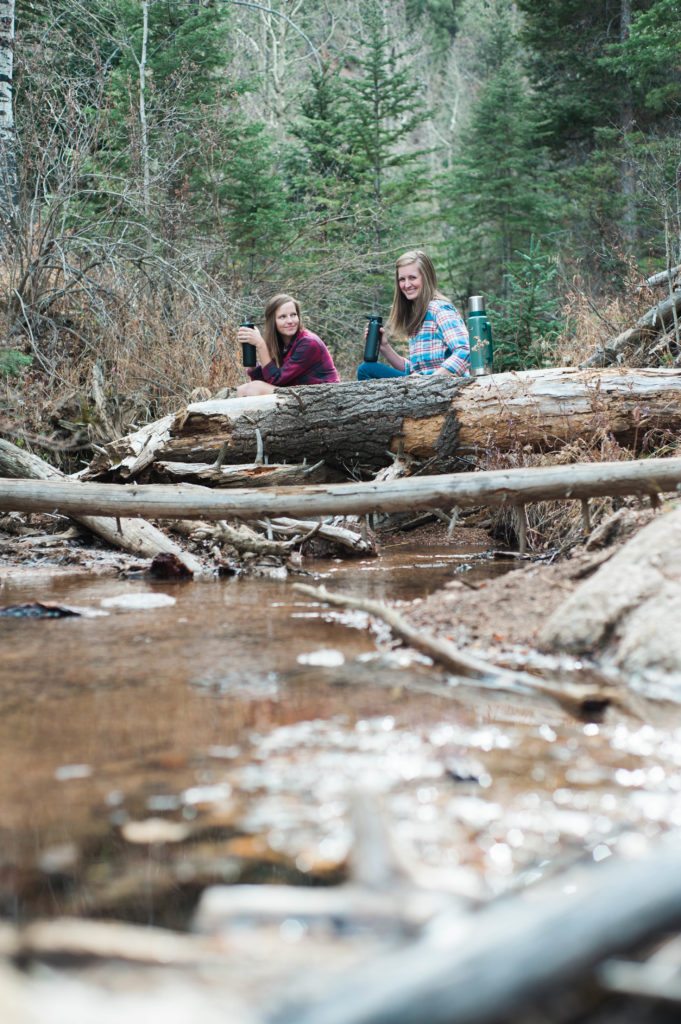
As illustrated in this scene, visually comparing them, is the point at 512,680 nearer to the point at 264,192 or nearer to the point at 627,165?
the point at 264,192

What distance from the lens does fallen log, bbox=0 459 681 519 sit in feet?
15.6

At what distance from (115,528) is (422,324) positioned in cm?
335

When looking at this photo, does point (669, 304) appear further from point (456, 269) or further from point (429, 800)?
point (456, 269)

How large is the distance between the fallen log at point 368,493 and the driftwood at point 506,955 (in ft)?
12.1

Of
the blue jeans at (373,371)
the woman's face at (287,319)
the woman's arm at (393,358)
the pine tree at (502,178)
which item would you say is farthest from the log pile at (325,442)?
the pine tree at (502,178)

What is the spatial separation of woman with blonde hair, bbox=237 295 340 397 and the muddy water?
4.64 metres

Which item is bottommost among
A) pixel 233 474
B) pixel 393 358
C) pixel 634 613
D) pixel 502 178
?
pixel 634 613

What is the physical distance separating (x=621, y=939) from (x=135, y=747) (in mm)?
1523

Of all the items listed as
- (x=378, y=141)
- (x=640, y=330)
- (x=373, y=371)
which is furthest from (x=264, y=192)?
(x=640, y=330)

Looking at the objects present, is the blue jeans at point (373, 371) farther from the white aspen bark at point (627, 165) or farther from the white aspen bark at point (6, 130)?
the white aspen bark at point (627, 165)

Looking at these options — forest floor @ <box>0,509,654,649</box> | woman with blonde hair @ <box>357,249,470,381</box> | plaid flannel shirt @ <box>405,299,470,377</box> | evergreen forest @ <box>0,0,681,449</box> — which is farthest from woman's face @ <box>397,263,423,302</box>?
forest floor @ <box>0,509,654,649</box>

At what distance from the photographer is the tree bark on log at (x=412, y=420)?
644 cm

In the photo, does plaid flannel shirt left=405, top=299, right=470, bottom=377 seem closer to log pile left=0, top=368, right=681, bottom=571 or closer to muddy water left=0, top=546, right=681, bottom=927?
log pile left=0, top=368, right=681, bottom=571

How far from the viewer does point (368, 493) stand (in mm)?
4895
